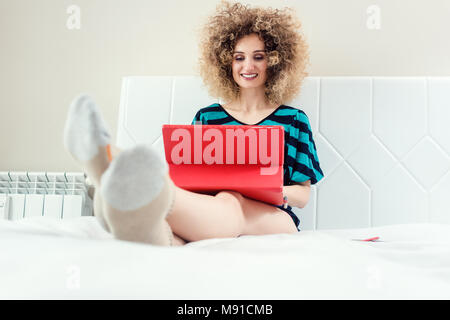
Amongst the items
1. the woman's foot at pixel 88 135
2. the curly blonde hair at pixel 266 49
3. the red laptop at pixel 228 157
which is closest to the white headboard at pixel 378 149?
the curly blonde hair at pixel 266 49

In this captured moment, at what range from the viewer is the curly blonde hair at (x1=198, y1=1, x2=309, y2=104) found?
1.42 metres

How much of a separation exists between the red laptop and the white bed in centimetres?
13

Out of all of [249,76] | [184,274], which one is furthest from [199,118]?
[184,274]

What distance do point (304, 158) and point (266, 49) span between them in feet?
1.43

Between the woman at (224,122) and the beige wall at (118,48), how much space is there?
0.86ft

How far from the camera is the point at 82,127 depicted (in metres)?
0.55

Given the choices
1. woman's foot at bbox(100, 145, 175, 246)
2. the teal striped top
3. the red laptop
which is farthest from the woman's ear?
woman's foot at bbox(100, 145, 175, 246)

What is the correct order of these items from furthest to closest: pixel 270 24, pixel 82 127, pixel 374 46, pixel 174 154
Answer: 1. pixel 374 46
2. pixel 270 24
3. pixel 174 154
4. pixel 82 127

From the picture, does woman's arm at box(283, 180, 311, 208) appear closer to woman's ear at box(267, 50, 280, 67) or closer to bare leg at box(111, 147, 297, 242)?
bare leg at box(111, 147, 297, 242)

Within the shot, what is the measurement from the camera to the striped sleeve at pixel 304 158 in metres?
1.23

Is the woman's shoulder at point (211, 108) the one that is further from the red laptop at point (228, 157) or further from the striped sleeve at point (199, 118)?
the red laptop at point (228, 157)
